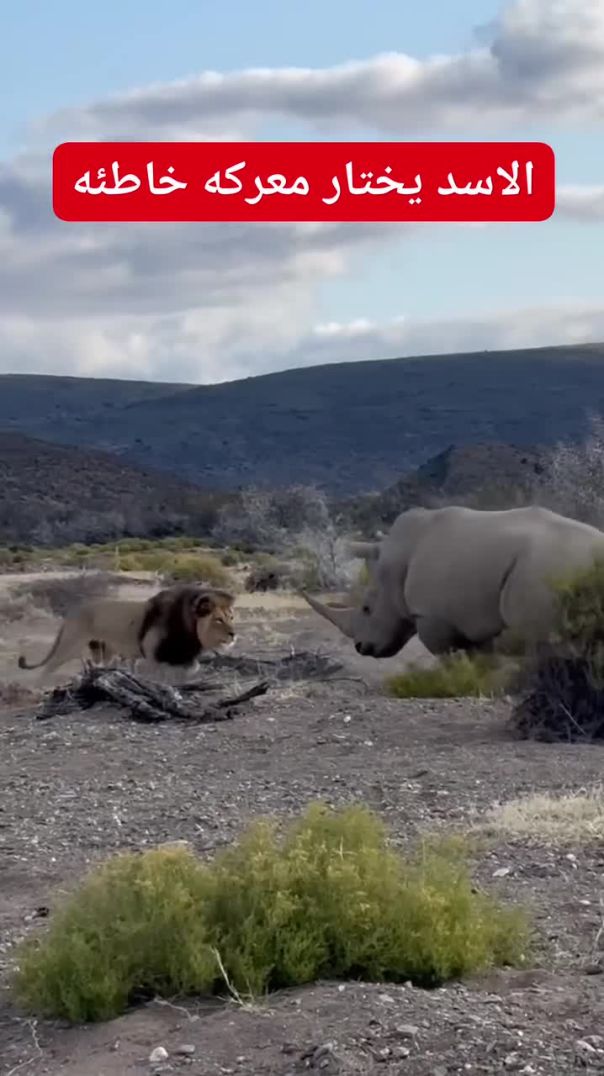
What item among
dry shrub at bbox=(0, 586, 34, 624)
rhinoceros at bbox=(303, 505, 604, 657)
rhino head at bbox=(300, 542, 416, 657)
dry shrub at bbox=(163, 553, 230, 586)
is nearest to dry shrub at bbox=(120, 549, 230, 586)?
dry shrub at bbox=(163, 553, 230, 586)

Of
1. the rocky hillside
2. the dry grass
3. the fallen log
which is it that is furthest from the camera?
the rocky hillside

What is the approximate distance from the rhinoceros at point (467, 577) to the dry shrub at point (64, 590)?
9543 millimetres

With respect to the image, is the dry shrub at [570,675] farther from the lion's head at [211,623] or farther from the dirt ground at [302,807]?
the lion's head at [211,623]

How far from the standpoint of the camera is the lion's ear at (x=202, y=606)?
1409cm

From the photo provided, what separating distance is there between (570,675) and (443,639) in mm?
2888

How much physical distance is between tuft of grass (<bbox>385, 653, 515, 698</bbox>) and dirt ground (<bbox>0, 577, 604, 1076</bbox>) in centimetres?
47

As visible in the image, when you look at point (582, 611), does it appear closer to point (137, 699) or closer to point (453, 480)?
point (137, 699)

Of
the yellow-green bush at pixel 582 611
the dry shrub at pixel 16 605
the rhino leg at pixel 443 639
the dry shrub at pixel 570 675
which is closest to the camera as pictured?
the dry shrub at pixel 570 675

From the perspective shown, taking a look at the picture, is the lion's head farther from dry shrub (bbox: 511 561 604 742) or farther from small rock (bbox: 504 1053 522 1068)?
small rock (bbox: 504 1053 522 1068)

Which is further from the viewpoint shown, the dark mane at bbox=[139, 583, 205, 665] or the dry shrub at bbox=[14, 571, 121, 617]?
the dry shrub at bbox=[14, 571, 121, 617]

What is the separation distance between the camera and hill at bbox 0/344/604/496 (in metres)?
81.2

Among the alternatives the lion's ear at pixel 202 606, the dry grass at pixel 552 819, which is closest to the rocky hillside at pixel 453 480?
the lion's ear at pixel 202 606

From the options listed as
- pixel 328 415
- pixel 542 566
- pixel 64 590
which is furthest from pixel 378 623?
pixel 328 415

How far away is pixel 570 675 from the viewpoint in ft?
35.6
